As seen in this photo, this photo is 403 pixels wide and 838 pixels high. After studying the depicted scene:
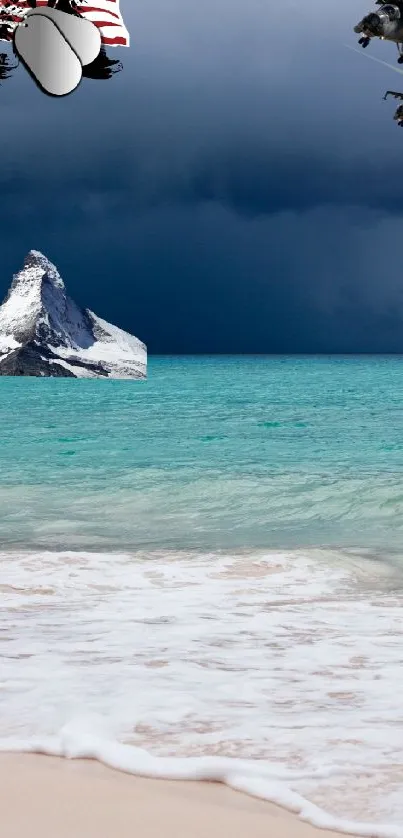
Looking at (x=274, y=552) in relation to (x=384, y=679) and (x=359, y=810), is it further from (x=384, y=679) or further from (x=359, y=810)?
(x=359, y=810)

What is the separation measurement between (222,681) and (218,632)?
50.2 inches

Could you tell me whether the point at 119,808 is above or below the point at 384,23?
below

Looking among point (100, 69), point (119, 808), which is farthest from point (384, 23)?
point (119, 808)

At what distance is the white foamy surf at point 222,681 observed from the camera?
3.63 meters

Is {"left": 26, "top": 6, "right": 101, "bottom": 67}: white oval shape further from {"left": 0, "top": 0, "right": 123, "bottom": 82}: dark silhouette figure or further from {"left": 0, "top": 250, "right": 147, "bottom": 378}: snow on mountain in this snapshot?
{"left": 0, "top": 250, "right": 147, "bottom": 378}: snow on mountain

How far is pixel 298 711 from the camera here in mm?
4457

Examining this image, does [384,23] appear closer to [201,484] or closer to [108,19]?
[108,19]

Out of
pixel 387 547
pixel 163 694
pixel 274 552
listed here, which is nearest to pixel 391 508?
pixel 387 547

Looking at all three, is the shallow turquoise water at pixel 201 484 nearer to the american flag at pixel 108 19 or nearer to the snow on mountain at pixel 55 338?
the american flag at pixel 108 19

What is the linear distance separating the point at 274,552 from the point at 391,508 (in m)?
4.73

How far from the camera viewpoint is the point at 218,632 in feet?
20.4

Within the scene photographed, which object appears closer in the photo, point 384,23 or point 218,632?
point 218,632

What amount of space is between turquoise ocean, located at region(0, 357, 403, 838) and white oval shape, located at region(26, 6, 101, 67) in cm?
456

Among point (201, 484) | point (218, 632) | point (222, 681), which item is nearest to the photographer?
point (222, 681)
